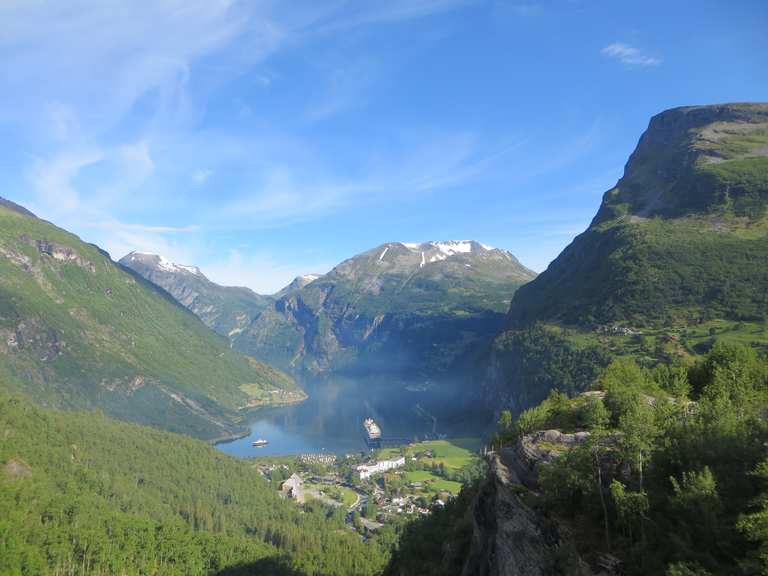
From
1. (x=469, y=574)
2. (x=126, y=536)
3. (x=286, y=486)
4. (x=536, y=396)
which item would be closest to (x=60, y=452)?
(x=126, y=536)

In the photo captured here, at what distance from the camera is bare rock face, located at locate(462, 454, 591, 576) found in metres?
20.7

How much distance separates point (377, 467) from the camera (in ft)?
483

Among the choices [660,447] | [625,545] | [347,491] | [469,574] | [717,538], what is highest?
[660,447]

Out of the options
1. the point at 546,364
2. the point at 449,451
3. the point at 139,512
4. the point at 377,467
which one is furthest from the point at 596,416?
the point at 546,364

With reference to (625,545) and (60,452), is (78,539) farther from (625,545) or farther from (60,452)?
(625,545)

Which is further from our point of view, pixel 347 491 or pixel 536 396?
pixel 536 396

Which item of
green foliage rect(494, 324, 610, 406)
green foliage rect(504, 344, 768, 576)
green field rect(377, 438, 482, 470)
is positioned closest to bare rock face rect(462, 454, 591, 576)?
green foliage rect(504, 344, 768, 576)

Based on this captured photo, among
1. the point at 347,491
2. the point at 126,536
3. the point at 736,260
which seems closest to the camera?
the point at 126,536

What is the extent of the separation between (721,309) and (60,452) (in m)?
174

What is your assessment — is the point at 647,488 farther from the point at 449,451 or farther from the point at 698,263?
the point at 698,263

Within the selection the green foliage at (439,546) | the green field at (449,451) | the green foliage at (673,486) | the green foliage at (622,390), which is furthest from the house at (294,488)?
the green foliage at (673,486)

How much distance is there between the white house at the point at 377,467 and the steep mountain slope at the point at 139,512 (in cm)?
2686

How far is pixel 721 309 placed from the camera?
137 metres

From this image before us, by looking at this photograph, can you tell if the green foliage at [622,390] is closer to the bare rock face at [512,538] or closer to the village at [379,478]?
the bare rock face at [512,538]
